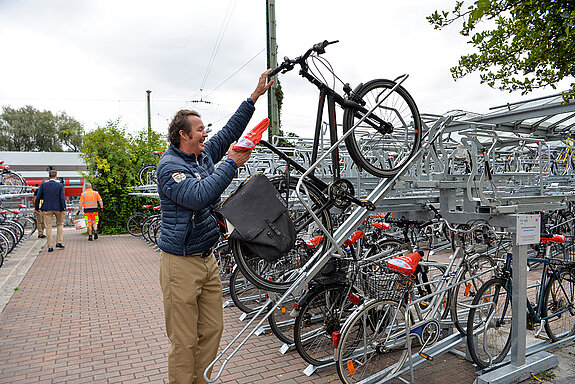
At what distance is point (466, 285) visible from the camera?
3.83m

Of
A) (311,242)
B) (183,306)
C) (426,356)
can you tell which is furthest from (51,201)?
(426,356)

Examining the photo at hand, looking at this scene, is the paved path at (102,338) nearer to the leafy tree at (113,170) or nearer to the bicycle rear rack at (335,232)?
the bicycle rear rack at (335,232)

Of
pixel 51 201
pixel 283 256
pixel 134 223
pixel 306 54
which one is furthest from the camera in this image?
pixel 134 223

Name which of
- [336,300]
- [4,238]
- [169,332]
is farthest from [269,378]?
[4,238]

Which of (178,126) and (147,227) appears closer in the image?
(178,126)

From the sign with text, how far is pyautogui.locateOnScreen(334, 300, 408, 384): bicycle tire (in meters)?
1.11

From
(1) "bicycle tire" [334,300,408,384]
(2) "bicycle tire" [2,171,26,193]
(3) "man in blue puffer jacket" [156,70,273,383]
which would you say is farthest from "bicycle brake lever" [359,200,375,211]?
(2) "bicycle tire" [2,171,26,193]

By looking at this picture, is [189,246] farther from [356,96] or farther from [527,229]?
[527,229]

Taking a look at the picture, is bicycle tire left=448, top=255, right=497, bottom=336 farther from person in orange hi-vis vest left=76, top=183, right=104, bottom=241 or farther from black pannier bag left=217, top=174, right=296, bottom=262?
person in orange hi-vis vest left=76, top=183, right=104, bottom=241

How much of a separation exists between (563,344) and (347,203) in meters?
3.06

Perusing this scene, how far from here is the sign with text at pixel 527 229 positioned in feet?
10.5

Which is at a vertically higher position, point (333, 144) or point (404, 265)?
point (333, 144)

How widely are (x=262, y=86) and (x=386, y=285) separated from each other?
1.82 metres

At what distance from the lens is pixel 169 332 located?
2.50m
